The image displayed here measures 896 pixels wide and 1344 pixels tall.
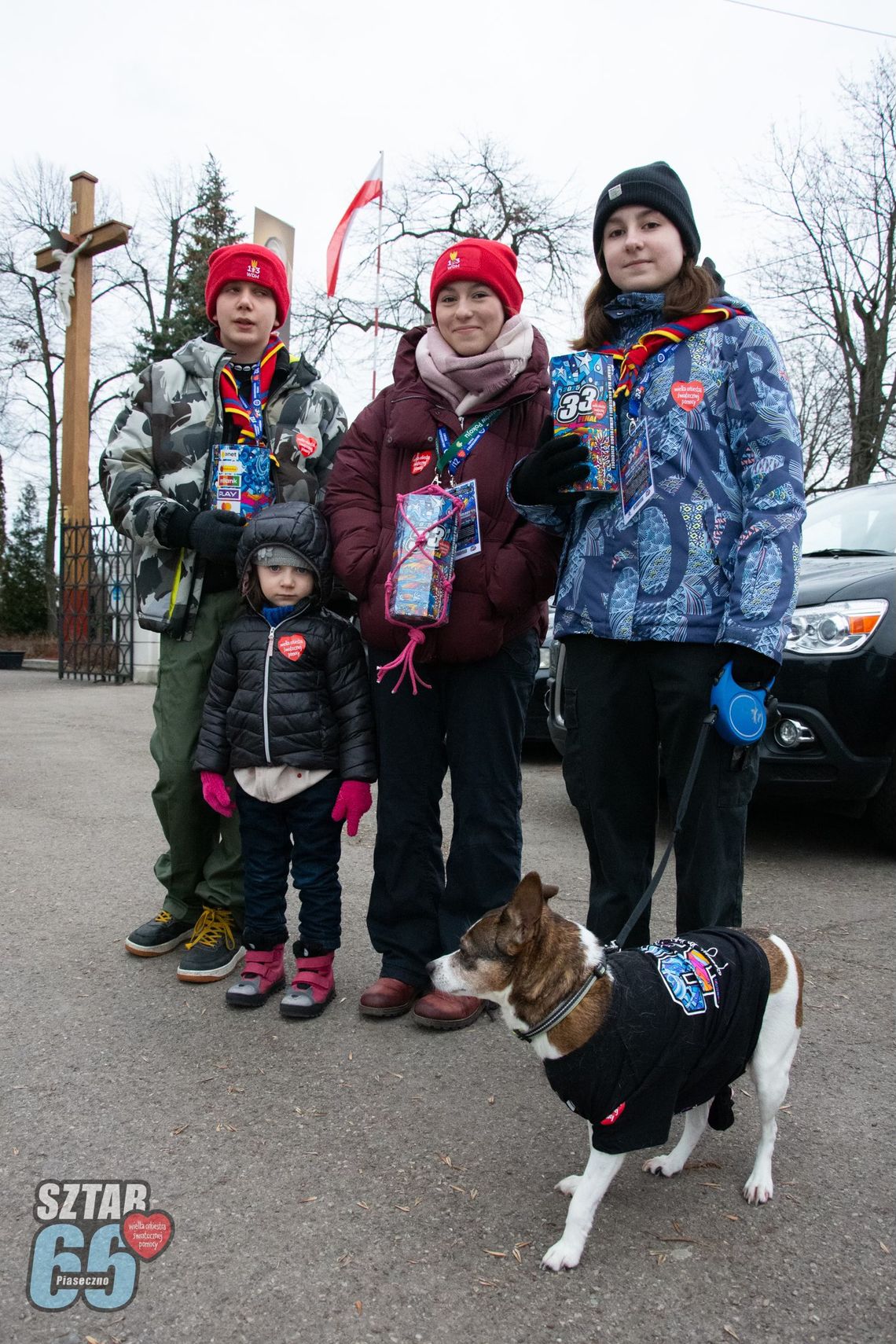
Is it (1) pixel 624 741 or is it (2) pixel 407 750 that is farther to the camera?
(2) pixel 407 750

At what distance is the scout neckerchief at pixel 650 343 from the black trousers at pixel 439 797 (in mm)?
880

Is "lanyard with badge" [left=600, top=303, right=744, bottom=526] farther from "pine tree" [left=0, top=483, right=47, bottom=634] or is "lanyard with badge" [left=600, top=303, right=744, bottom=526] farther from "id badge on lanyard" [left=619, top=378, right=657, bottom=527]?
"pine tree" [left=0, top=483, right=47, bottom=634]

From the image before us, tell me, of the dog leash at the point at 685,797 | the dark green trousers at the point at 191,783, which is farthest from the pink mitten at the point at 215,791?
the dog leash at the point at 685,797

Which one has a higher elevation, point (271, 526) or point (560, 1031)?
point (271, 526)

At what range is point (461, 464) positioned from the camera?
3053mm

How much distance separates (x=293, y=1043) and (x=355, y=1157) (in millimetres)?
637

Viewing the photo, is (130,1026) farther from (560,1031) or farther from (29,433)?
(29,433)

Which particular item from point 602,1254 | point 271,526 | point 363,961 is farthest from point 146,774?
point 602,1254

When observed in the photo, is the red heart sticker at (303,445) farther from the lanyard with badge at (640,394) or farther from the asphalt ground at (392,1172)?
the asphalt ground at (392,1172)

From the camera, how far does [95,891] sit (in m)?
4.36

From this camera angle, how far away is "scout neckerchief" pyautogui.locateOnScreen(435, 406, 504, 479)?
121 inches

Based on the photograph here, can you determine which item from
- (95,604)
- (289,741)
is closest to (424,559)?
(289,741)

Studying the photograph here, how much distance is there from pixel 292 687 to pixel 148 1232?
1.56 meters

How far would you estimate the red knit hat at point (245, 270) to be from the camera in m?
3.43
